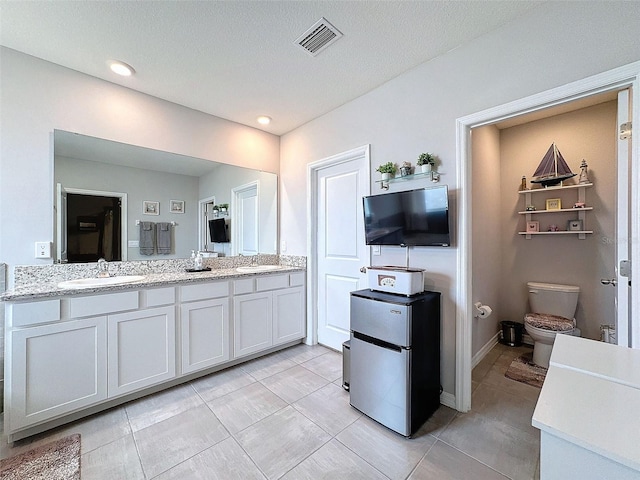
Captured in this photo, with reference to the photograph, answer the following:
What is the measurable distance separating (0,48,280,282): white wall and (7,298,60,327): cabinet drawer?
537 mm

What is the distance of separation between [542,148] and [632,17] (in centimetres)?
181

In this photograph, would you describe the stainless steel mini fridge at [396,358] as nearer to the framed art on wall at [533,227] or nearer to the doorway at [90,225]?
the framed art on wall at [533,227]

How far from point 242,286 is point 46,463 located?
1.58m

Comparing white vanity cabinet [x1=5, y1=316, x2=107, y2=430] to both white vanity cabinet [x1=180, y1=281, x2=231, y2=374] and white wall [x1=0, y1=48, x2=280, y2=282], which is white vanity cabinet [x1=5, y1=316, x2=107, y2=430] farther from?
white wall [x1=0, y1=48, x2=280, y2=282]

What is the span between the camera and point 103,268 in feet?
7.32

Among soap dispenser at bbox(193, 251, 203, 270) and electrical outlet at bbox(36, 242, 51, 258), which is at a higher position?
electrical outlet at bbox(36, 242, 51, 258)

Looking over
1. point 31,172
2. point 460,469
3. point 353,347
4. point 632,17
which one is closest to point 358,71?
point 632,17

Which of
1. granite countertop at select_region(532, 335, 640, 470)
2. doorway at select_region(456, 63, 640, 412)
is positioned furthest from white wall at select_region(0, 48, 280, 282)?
granite countertop at select_region(532, 335, 640, 470)

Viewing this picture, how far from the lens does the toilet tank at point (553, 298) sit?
2609 mm

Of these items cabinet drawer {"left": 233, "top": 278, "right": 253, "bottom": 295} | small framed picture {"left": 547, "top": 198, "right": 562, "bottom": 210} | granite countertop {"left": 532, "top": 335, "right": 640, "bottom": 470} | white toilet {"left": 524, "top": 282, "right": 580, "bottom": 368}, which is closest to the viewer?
granite countertop {"left": 532, "top": 335, "right": 640, "bottom": 470}

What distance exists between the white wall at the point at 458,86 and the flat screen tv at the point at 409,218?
13cm

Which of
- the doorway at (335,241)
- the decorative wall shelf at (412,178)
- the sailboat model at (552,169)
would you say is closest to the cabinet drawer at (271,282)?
the doorway at (335,241)

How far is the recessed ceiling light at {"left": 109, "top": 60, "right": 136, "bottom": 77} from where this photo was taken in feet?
6.66

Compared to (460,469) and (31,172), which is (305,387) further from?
(31,172)
